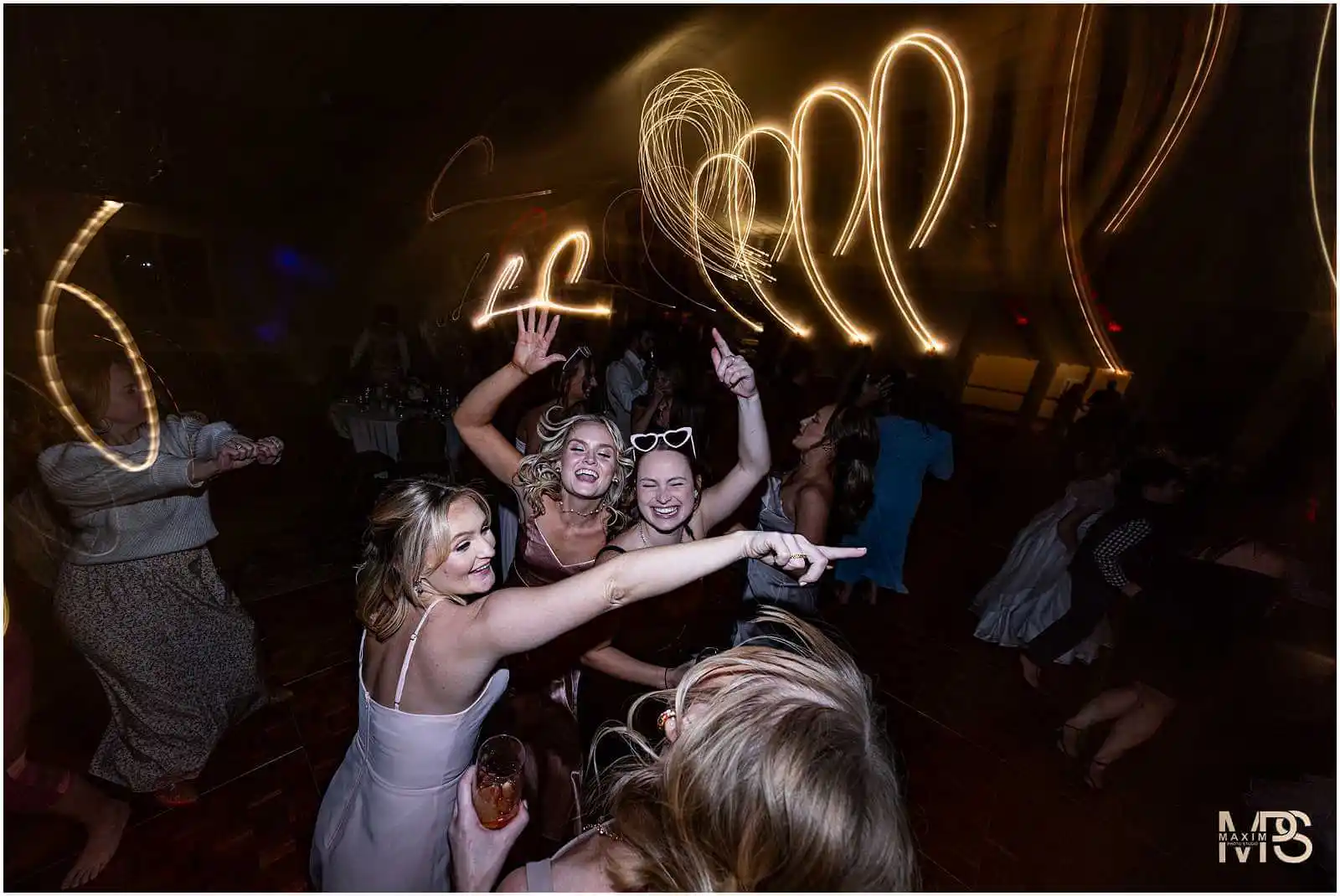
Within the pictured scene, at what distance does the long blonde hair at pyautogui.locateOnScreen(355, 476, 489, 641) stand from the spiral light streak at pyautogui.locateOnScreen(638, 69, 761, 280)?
3.71 meters

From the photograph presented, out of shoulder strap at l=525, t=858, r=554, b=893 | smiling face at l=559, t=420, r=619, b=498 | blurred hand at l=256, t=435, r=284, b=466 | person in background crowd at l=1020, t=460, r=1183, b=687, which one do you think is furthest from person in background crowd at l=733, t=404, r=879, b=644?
blurred hand at l=256, t=435, r=284, b=466

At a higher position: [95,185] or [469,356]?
[95,185]

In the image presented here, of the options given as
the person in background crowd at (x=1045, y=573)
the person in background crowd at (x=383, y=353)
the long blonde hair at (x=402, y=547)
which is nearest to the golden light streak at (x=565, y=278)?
the person in background crowd at (x=383, y=353)

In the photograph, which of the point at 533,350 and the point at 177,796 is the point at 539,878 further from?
the point at 177,796

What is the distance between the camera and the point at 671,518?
2049mm

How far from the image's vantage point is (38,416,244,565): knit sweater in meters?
1.83

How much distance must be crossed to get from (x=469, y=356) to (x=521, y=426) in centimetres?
300

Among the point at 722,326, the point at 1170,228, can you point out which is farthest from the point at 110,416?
the point at 1170,228

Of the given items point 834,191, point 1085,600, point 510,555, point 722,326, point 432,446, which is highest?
point 834,191

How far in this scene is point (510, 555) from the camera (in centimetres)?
299

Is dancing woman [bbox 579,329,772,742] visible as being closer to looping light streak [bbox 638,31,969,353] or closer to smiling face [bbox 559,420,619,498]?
smiling face [bbox 559,420,619,498]

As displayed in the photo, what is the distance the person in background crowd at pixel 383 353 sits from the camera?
15.9ft

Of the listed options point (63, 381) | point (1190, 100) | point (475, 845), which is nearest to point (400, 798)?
point (475, 845)

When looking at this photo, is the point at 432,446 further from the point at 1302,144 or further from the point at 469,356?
the point at 1302,144
